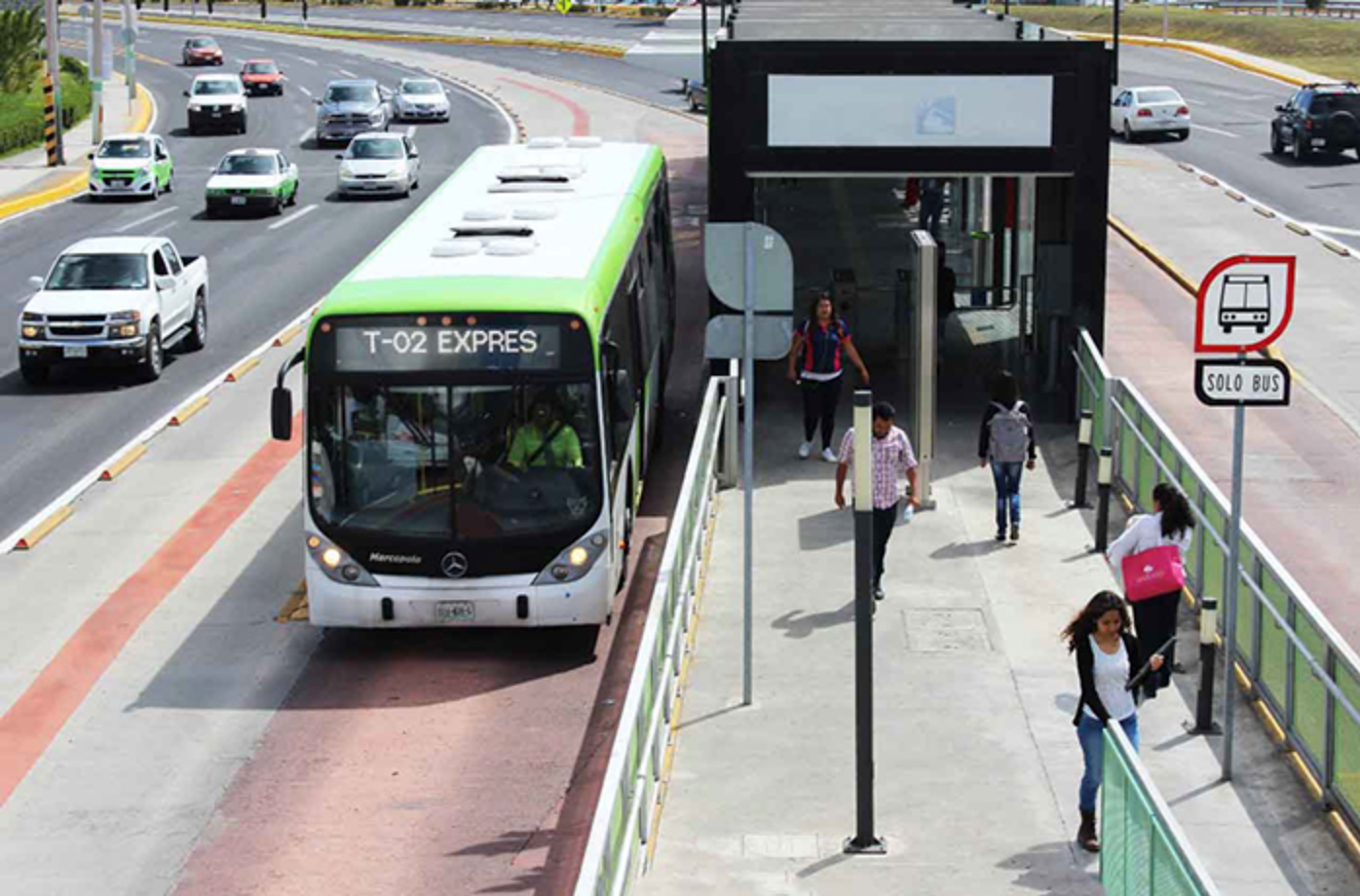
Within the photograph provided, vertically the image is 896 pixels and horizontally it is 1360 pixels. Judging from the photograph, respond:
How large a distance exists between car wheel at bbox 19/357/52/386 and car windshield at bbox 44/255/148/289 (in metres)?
1.10

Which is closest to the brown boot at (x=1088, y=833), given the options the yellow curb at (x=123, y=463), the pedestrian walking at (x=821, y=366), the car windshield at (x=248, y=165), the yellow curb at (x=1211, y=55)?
the pedestrian walking at (x=821, y=366)

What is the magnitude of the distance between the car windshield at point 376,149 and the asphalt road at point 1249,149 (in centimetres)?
1840

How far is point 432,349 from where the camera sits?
15.9 meters

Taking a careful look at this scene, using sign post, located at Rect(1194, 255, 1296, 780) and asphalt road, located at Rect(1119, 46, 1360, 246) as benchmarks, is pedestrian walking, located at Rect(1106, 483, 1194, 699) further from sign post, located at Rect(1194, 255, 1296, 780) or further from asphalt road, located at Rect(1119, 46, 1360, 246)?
asphalt road, located at Rect(1119, 46, 1360, 246)

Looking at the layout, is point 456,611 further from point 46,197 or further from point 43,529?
point 46,197

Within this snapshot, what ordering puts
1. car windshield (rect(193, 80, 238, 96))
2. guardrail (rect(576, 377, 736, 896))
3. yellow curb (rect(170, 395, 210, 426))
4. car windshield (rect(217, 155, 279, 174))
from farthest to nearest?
1. car windshield (rect(193, 80, 238, 96))
2. car windshield (rect(217, 155, 279, 174))
3. yellow curb (rect(170, 395, 210, 426))
4. guardrail (rect(576, 377, 736, 896))

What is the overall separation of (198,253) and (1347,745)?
31.9 metres

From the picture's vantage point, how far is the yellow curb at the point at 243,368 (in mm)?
27875

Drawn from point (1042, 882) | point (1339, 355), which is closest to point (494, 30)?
point (1339, 355)

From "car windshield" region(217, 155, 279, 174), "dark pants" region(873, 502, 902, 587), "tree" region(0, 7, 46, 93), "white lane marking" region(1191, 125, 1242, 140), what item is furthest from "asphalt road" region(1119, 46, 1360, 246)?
"tree" region(0, 7, 46, 93)

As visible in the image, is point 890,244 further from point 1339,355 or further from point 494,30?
point 494,30

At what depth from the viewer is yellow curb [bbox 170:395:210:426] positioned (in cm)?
2516

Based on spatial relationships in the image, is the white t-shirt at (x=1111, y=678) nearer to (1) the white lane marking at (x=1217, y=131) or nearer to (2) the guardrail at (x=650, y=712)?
(2) the guardrail at (x=650, y=712)

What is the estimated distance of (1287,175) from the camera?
4809cm
